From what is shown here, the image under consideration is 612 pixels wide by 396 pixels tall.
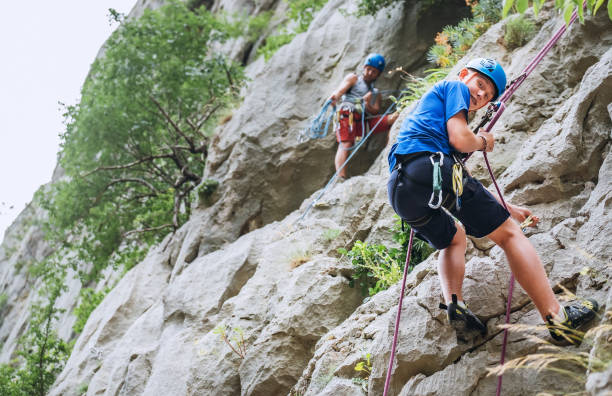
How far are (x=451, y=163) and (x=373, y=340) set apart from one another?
5.54 ft

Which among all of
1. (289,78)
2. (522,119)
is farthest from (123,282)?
(522,119)

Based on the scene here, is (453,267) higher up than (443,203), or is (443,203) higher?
(443,203)

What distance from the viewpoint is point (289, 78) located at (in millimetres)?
10359

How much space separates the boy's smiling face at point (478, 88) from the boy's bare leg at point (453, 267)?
2.93 ft

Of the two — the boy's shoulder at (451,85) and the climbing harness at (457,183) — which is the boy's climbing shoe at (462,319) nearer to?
the climbing harness at (457,183)

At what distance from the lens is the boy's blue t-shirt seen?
11.4 ft

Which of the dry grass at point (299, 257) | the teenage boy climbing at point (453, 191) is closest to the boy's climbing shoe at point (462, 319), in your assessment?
the teenage boy climbing at point (453, 191)

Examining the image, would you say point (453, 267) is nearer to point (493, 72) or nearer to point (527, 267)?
point (527, 267)

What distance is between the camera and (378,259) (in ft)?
18.1

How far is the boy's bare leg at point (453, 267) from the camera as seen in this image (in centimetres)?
352

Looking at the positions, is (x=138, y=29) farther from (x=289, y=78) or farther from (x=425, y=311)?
(x=425, y=311)

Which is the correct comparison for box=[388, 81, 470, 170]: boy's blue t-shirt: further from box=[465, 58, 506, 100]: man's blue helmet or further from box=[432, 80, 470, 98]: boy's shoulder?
box=[465, 58, 506, 100]: man's blue helmet

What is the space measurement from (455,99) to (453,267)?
1.09 meters

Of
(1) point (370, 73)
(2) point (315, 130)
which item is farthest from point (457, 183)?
(2) point (315, 130)
